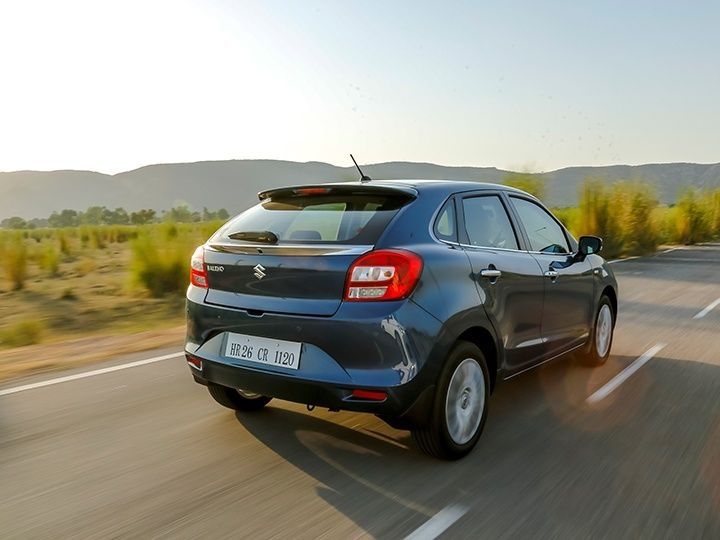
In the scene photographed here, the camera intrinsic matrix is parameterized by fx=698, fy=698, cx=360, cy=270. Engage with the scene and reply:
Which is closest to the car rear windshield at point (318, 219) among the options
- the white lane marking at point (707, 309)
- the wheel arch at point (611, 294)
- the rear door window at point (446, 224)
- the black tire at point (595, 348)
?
the rear door window at point (446, 224)

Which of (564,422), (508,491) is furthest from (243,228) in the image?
(564,422)

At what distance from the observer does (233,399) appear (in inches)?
184

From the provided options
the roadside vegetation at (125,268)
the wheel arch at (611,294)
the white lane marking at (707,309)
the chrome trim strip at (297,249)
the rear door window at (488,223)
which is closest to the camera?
the chrome trim strip at (297,249)

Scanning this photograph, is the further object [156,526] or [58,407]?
[58,407]

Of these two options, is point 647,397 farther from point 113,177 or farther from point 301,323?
point 113,177

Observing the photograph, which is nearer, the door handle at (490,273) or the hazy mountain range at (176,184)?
the door handle at (490,273)

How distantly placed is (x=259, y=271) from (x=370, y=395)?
919mm

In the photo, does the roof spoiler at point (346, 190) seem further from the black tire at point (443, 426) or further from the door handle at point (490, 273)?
the black tire at point (443, 426)

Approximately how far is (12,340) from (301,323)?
6.43 meters

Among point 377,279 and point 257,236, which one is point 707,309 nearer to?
point 377,279

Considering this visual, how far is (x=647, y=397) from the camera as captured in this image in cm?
538

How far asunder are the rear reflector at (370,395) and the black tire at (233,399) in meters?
1.33

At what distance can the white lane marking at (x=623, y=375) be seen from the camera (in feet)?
17.6

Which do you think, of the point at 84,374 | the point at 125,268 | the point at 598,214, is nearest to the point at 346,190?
the point at 84,374
